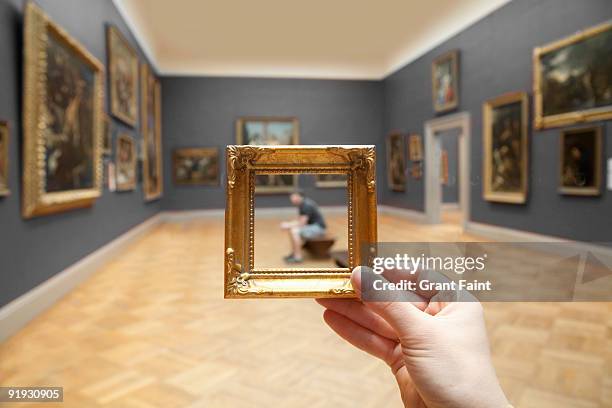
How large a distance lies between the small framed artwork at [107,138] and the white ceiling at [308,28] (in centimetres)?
313

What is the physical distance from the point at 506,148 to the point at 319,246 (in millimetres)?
5878

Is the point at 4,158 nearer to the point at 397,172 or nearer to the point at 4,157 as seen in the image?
the point at 4,157

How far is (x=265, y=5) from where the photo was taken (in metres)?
10.1

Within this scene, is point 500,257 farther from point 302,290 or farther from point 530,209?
point 530,209

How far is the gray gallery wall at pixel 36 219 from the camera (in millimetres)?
4652

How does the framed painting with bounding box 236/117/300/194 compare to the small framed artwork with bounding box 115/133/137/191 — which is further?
the framed painting with bounding box 236/117/300/194

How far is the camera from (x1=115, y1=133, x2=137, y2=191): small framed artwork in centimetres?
989

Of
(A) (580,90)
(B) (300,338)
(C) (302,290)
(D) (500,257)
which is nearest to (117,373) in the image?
(B) (300,338)

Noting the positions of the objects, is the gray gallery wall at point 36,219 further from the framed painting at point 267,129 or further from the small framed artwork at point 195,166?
the framed painting at point 267,129

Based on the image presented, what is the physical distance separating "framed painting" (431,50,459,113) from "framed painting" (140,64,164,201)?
28.7 ft

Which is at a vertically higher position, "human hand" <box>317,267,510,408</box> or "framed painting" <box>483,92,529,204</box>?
"framed painting" <box>483,92,529,204</box>

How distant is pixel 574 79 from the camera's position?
796 centimetres

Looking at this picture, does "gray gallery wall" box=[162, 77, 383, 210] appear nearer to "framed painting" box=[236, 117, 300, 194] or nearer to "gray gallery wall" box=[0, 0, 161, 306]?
"framed painting" box=[236, 117, 300, 194]

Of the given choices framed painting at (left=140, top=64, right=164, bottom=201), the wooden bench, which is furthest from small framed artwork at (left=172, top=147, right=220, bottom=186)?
the wooden bench
